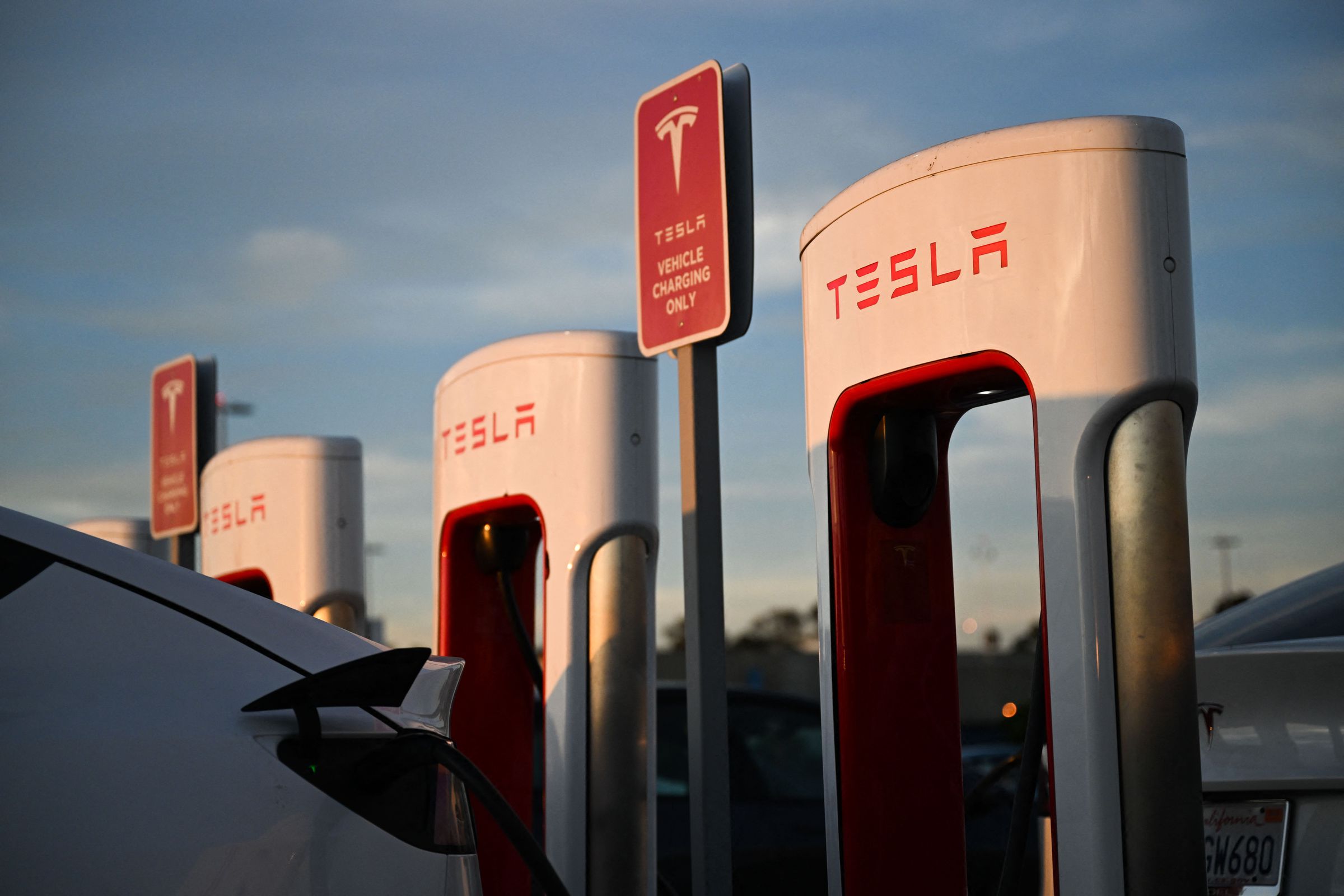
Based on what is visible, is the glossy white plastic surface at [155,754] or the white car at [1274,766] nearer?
the glossy white plastic surface at [155,754]

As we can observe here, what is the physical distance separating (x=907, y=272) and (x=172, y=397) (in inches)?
235

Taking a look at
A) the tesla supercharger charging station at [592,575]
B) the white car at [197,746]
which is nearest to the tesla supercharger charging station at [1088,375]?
the white car at [197,746]

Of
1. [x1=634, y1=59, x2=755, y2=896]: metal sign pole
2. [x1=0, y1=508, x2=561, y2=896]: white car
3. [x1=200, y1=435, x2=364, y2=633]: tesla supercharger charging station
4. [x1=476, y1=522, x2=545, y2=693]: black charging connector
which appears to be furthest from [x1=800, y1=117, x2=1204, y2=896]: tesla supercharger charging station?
[x1=200, y1=435, x2=364, y2=633]: tesla supercharger charging station

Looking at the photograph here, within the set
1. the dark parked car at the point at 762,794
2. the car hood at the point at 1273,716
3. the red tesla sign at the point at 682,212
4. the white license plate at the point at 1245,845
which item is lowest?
the dark parked car at the point at 762,794

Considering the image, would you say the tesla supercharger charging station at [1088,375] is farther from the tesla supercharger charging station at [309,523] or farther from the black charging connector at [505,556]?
the tesla supercharger charging station at [309,523]

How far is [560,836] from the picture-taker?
434 centimetres

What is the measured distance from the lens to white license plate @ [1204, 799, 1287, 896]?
9.62 ft

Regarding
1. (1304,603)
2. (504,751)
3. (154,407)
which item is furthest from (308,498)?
(1304,603)

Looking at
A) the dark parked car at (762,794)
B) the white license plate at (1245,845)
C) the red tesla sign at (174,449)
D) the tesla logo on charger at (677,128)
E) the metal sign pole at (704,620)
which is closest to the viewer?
the white license plate at (1245,845)

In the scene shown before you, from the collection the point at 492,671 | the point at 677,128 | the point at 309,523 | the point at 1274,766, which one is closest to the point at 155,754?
the point at 1274,766

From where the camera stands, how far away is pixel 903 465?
337 centimetres

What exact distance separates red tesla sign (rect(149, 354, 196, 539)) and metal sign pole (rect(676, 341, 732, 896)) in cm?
467

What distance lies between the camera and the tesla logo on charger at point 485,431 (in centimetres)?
453

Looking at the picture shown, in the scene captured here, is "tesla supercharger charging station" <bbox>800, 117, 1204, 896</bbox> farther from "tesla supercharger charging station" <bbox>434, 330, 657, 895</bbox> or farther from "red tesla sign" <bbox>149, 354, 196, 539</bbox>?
"red tesla sign" <bbox>149, 354, 196, 539</bbox>
